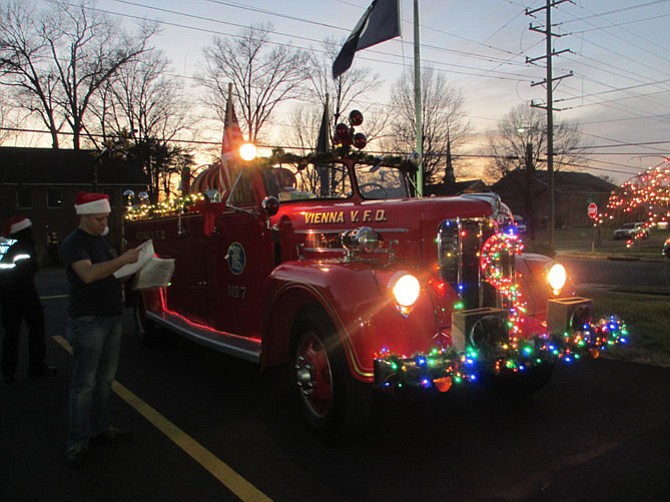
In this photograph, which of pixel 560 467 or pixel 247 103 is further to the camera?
pixel 247 103

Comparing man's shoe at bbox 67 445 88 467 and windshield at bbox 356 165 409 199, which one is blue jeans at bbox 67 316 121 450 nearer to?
man's shoe at bbox 67 445 88 467

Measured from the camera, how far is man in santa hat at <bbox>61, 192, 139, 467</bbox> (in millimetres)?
3434

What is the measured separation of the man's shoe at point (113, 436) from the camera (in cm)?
384

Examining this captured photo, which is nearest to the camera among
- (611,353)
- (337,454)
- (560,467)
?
(560,467)

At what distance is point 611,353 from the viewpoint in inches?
239

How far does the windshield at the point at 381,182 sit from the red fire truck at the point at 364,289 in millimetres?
16

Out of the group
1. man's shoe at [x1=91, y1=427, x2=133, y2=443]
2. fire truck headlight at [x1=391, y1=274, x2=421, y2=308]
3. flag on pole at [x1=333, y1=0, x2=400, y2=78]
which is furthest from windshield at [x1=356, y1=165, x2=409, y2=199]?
flag on pole at [x1=333, y1=0, x2=400, y2=78]

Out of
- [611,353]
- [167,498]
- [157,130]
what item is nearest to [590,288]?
[611,353]

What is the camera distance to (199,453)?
3.66 metres

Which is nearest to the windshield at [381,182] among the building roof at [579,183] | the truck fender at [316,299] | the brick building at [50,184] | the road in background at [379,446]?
the truck fender at [316,299]

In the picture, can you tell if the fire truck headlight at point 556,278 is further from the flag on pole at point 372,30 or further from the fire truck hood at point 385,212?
the flag on pole at point 372,30

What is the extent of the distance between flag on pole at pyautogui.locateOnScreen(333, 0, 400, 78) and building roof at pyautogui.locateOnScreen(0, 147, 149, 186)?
103 feet

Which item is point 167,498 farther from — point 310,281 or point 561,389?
point 561,389

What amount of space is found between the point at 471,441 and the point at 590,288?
387 inches
